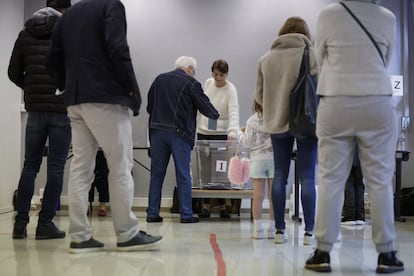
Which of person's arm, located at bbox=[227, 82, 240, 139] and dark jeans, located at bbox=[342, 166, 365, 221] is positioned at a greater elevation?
person's arm, located at bbox=[227, 82, 240, 139]

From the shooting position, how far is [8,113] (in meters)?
5.82

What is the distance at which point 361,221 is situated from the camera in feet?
16.2

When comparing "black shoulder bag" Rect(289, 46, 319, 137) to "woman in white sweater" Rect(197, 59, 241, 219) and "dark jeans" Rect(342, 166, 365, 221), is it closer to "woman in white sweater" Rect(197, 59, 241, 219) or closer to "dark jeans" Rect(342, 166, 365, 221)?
"dark jeans" Rect(342, 166, 365, 221)

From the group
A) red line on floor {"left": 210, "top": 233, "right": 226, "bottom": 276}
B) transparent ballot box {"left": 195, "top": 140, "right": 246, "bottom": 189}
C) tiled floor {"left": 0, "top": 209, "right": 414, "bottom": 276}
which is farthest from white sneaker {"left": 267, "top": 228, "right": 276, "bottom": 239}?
transparent ballot box {"left": 195, "top": 140, "right": 246, "bottom": 189}

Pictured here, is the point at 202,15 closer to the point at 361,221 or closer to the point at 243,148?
the point at 243,148

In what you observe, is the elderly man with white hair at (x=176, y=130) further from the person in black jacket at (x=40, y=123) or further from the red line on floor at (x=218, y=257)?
the person in black jacket at (x=40, y=123)

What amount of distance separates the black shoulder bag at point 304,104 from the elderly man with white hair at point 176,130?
1.84m

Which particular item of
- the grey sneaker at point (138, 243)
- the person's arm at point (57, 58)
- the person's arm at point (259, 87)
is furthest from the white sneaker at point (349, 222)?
the person's arm at point (57, 58)

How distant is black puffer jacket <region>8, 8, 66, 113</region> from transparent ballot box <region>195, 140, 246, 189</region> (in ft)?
7.60

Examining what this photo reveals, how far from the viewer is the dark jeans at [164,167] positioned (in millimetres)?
4934

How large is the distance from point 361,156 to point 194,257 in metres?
1.00

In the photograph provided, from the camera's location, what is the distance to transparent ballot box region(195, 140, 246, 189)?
18.1ft

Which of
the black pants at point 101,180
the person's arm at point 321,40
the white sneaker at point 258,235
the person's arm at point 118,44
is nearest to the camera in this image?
the person's arm at point 321,40

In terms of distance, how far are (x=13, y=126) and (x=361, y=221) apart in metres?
3.73
